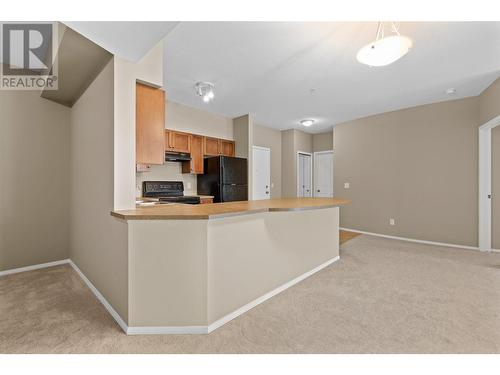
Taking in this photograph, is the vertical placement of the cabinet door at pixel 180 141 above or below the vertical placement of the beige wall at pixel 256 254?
above

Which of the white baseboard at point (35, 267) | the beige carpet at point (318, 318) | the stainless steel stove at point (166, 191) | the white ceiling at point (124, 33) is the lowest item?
the beige carpet at point (318, 318)

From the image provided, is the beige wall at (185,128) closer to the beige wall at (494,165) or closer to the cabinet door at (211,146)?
the cabinet door at (211,146)

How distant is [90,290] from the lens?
2.46 m

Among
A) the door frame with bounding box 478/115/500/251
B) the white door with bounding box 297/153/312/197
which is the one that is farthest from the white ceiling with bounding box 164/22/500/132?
the white door with bounding box 297/153/312/197

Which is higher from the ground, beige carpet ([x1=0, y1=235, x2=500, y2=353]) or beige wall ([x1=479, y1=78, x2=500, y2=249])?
beige wall ([x1=479, y1=78, x2=500, y2=249])

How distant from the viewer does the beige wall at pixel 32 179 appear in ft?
9.56

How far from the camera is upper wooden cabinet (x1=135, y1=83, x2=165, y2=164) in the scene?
218 cm

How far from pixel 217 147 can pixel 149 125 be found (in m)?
2.72

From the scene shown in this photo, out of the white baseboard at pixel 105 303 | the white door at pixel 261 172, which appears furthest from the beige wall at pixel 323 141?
the white baseboard at pixel 105 303

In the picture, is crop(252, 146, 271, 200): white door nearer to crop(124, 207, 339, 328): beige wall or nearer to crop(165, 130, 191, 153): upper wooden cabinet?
crop(165, 130, 191, 153): upper wooden cabinet

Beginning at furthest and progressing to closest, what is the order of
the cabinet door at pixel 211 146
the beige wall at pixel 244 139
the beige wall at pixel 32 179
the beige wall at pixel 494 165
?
the beige wall at pixel 244 139 < the cabinet door at pixel 211 146 < the beige wall at pixel 494 165 < the beige wall at pixel 32 179

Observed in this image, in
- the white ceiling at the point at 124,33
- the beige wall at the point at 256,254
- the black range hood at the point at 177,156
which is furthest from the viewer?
the black range hood at the point at 177,156

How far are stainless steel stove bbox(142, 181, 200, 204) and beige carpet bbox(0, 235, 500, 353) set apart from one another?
1.49 m

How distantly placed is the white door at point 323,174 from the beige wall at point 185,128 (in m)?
3.03
